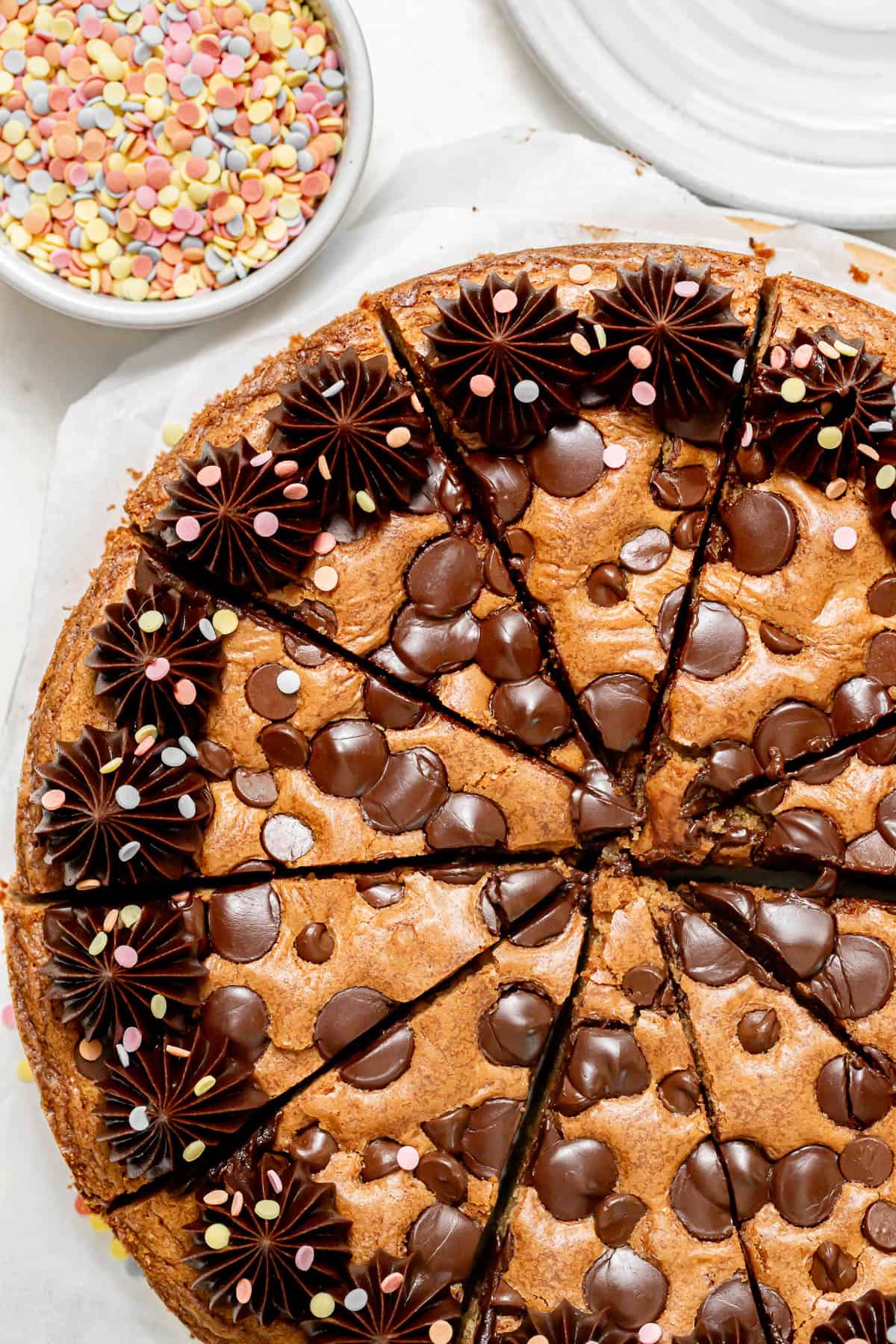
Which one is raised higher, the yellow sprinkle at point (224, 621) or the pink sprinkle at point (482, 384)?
the pink sprinkle at point (482, 384)

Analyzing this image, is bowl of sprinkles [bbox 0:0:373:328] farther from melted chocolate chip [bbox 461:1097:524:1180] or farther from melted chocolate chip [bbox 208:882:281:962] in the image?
melted chocolate chip [bbox 461:1097:524:1180]

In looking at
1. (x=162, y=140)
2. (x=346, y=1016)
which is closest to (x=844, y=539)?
(x=346, y=1016)

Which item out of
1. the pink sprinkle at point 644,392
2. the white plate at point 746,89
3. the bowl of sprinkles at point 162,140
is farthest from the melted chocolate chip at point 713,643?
the bowl of sprinkles at point 162,140

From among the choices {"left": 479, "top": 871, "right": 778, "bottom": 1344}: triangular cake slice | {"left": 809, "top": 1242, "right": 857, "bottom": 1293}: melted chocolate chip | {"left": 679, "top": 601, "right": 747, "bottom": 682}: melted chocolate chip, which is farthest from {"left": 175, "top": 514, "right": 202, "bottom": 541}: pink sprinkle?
{"left": 809, "top": 1242, "right": 857, "bottom": 1293}: melted chocolate chip

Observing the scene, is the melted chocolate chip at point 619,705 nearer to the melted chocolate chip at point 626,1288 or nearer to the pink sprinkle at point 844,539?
the pink sprinkle at point 844,539

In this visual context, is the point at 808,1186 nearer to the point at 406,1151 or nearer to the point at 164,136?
the point at 406,1151

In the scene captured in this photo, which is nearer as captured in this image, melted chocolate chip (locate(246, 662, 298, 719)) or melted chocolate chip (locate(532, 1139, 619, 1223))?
melted chocolate chip (locate(532, 1139, 619, 1223))
